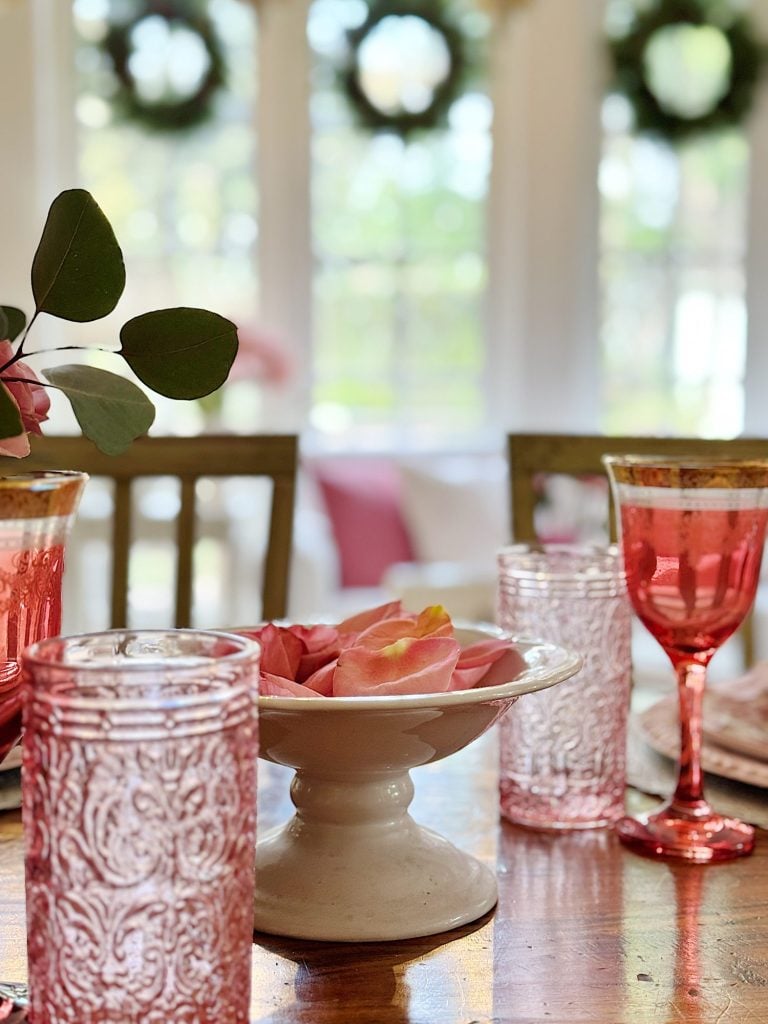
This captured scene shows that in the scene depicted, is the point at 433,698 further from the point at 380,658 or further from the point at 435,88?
the point at 435,88

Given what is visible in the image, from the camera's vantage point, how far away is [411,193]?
434 cm

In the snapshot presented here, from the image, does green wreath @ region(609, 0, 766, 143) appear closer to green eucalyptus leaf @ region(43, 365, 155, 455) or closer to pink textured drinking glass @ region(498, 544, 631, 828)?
pink textured drinking glass @ region(498, 544, 631, 828)

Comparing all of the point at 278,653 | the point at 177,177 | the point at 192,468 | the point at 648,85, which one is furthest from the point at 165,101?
the point at 278,653

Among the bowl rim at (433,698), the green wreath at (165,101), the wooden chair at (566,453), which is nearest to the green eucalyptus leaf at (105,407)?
the bowl rim at (433,698)

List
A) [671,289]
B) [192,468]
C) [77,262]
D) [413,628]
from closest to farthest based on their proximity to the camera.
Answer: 1. [77,262]
2. [413,628]
3. [192,468]
4. [671,289]

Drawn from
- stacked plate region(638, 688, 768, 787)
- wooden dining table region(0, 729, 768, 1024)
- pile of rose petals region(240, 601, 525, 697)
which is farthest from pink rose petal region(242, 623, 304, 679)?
stacked plate region(638, 688, 768, 787)

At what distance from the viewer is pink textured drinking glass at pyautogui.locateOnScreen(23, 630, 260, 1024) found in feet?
1.28

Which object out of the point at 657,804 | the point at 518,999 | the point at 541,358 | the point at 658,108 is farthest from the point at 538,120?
the point at 518,999

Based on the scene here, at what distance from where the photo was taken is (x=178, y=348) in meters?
0.53

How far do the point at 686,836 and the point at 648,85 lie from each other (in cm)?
389

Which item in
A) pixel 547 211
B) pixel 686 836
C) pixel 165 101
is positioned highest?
pixel 165 101

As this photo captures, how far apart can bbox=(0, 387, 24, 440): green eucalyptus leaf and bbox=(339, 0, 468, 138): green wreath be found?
3955 mm

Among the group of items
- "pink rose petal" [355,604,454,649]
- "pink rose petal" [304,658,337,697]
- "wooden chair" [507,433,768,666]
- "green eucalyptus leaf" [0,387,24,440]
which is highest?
"green eucalyptus leaf" [0,387,24,440]

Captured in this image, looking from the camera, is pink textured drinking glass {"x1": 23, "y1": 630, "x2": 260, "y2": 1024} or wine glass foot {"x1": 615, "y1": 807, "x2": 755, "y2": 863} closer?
pink textured drinking glass {"x1": 23, "y1": 630, "x2": 260, "y2": 1024}
